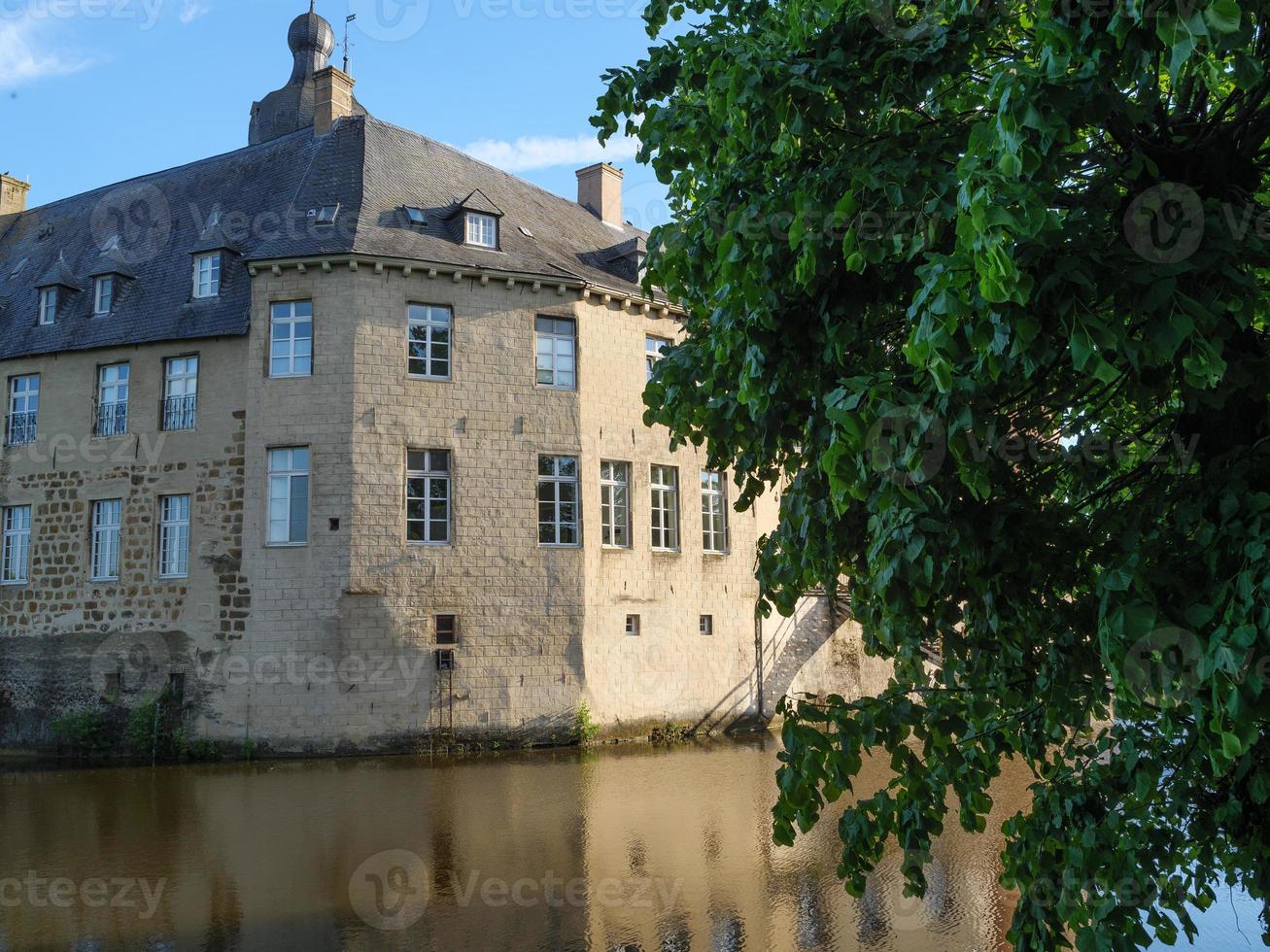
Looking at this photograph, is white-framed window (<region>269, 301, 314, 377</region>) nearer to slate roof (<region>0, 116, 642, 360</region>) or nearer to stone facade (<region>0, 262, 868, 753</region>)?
stone facade (<region>0, 262, 868, 753</region>)

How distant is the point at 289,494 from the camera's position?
58.4 feet

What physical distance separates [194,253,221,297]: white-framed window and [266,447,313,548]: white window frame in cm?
374

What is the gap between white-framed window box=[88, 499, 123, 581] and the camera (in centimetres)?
1895

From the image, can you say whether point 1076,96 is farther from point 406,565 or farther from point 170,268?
point 170,268

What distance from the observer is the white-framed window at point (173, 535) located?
726 inches

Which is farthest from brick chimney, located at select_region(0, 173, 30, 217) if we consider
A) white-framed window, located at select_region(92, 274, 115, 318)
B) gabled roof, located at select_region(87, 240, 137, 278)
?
white-framed window, located at select_region(92, 274, 115, 318)

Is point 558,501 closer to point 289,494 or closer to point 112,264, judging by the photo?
point 289,494

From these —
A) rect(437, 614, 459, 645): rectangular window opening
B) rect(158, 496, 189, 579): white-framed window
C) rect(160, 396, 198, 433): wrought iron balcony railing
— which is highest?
rect(160, 396, 198, 433): wrought iron balcony railing

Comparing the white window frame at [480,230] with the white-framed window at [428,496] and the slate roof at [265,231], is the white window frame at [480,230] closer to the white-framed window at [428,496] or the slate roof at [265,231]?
the slate roof at [265,231]

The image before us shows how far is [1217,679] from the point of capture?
3.08 metres

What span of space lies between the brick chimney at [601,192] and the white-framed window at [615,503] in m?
8.17

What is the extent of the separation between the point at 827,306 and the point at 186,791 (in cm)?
1235

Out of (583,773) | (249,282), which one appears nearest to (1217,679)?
(583,773)

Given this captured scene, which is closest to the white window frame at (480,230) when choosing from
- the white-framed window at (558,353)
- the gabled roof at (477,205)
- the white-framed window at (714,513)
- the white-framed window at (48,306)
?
the gabled roof at (477,205)
